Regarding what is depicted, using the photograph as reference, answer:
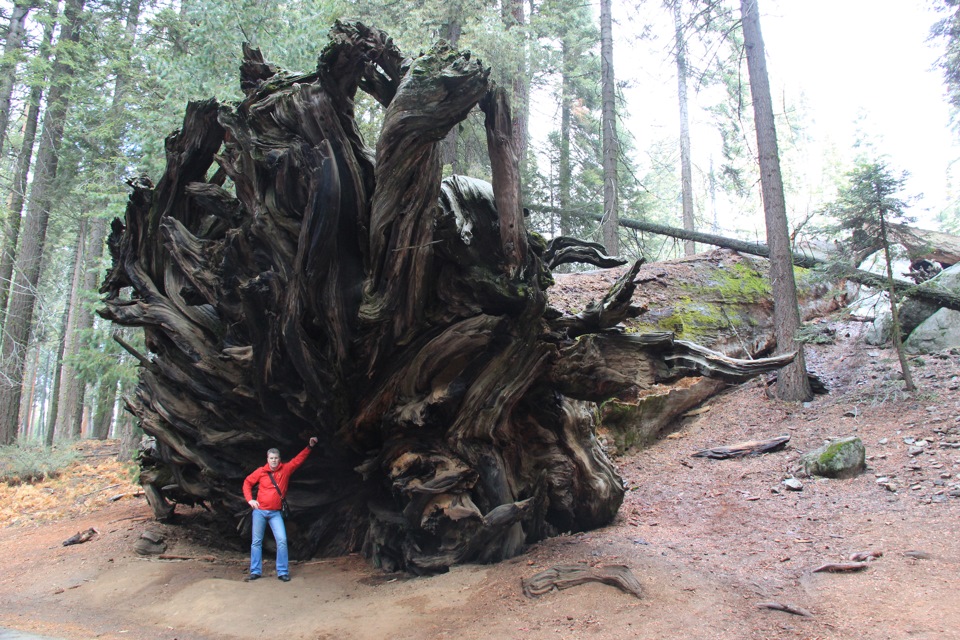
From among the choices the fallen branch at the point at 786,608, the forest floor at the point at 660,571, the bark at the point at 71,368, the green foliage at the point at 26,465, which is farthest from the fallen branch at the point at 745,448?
the bark at the point at 71,368

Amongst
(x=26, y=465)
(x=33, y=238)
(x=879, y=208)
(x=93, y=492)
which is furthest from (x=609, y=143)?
(x=26, y=465)

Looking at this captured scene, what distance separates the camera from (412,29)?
13.2 metres

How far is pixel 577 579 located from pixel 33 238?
55.0 ft

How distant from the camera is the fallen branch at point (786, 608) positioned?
4.23 meters

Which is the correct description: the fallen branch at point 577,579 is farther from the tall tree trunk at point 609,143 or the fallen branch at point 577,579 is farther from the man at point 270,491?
the tall tree trunk at point 609,143

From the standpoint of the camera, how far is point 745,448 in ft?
30.1

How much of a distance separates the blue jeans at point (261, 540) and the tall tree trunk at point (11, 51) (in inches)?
597

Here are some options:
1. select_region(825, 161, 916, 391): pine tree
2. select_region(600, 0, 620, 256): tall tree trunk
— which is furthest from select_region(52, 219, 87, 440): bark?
select_region(825, 161, 916, 391): pine tree

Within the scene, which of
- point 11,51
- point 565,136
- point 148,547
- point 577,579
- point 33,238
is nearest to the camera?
point 577,579

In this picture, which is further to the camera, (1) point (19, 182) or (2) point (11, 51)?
(1) point (19, 182)

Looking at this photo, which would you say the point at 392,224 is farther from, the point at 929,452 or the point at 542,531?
the point at 929,452

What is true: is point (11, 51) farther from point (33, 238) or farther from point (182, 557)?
point (182, 557)

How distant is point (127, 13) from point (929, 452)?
2102 centimetres

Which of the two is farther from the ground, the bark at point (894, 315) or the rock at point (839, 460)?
the bark at point (894, 315)
